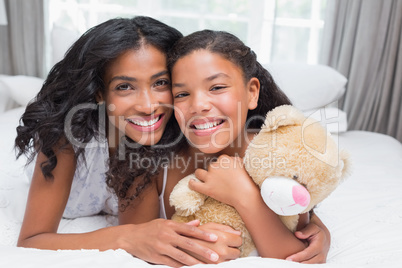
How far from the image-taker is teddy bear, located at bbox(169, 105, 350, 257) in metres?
0.85

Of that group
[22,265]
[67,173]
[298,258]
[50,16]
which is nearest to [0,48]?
[50,16]

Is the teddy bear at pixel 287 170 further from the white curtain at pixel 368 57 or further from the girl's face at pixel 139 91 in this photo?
the white curtain at pixel 368 57

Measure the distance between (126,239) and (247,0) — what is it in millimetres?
2131

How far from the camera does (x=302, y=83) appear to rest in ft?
7.02

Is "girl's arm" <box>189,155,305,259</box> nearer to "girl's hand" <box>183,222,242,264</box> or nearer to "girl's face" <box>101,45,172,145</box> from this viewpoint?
"girl's hand" <box>183,222,242,264</box>

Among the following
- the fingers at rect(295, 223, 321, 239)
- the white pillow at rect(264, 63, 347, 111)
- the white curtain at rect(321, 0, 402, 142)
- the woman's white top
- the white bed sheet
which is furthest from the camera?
the white curtain at rect(321, 0, 402, 142)

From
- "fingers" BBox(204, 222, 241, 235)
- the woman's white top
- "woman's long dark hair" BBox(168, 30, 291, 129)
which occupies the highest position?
"woman's long dark hair" BBox(168, 30, 291, 129)

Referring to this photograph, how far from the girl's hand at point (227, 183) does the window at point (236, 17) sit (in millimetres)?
1823

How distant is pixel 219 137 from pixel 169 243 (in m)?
0.30

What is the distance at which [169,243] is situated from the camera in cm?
92

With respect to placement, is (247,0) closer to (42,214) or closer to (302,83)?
(302,83)

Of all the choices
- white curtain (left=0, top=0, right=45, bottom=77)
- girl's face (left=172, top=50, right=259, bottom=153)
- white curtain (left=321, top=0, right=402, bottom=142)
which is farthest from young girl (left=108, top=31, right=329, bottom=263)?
white curtain (left=0, top=0, right=45, bottom=77)

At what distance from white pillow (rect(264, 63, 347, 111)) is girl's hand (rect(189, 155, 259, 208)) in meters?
1.18

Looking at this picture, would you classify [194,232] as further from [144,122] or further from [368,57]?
[368,57]
